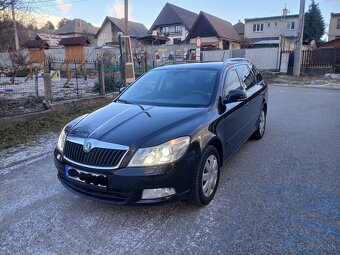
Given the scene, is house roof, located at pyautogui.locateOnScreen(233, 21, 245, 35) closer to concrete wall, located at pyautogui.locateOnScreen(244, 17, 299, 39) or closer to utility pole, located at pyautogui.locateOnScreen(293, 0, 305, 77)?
concrete wall, located at pyautogui.locateOnScreen(244, 17, 299, 39)

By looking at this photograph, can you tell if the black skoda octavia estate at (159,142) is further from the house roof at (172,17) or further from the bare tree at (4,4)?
the house roof at (172,17)

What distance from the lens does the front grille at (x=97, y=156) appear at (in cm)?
294

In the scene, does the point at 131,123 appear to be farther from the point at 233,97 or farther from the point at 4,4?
the point at 4,4

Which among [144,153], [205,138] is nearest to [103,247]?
[144,153]

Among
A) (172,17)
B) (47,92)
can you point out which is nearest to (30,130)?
(47,92)

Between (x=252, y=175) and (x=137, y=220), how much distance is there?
1919mm

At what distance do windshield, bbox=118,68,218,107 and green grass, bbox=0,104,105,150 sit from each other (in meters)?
2.81

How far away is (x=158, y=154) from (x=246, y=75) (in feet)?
10.2

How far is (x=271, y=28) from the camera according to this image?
49.9 meters

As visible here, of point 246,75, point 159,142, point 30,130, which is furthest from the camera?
point 30,130

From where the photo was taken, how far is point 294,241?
110 inches

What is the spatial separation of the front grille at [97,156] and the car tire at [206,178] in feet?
2.79

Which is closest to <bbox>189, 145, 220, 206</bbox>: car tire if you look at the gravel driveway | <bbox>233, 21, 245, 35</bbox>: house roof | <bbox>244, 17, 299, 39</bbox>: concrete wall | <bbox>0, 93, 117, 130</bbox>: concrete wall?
the gravel driveway

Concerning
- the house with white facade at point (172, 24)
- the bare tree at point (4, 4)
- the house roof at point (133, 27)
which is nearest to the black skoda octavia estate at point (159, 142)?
the bare tree at point (4, 4)
